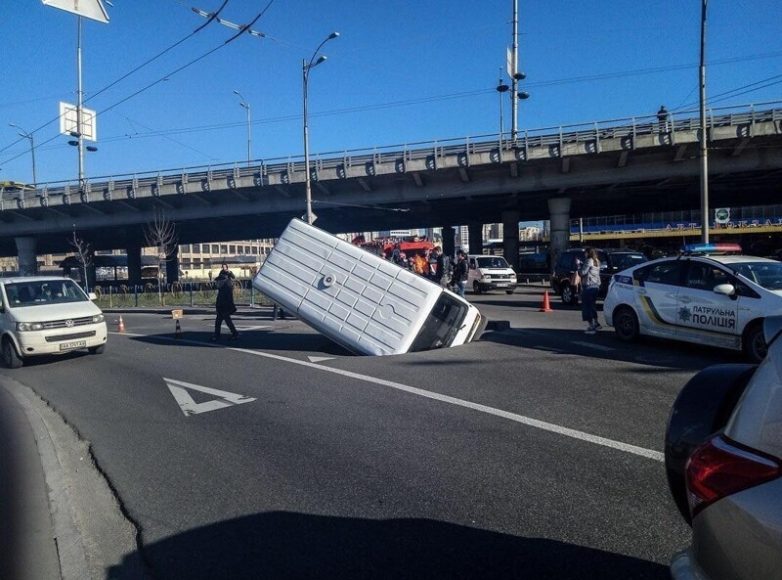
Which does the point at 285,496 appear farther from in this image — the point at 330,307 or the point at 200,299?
the point at 200,299

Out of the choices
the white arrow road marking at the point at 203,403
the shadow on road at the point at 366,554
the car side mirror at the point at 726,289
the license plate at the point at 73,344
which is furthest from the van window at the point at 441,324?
the shadow on road at the point at 366,554

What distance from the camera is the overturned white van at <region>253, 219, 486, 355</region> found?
10578 millimetres

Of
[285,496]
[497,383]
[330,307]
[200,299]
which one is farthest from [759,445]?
[200,299]

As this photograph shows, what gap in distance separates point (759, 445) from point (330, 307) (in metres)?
9.38

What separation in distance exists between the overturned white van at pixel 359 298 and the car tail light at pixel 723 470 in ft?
27.6

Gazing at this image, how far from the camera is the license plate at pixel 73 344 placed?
37.5ft

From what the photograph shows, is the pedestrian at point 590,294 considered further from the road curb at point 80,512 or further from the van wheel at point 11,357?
the van wheel at point 11,357

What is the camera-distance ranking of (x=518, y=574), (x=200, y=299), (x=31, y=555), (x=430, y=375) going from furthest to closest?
1. (x=200, y=299)
2. (x=430, y=375)
3. (x=31, y=555)
4. (x=518, y=574)

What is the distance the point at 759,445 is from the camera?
1.96 metres

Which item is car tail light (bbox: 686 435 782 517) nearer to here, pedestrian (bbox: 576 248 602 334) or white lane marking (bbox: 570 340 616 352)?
white lane marking (bbox: 570 340 616 352)

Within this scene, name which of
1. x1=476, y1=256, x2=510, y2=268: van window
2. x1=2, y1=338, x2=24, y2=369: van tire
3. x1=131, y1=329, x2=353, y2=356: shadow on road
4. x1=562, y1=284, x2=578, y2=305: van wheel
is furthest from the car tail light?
x1=476, y1=256, x2=510, y2=268: van window

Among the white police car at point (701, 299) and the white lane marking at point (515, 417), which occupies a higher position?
the white police car at point (701, 299)

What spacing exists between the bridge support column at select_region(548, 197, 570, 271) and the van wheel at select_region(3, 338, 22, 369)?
32.0 metres

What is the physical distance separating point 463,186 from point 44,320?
2881 cm
